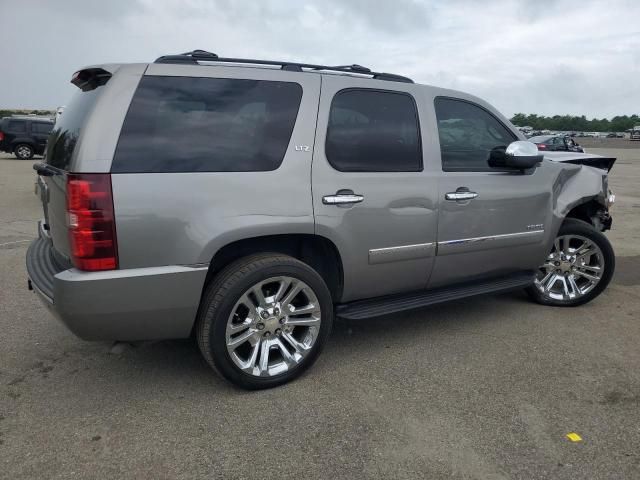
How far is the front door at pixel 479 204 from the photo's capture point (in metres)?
3.62

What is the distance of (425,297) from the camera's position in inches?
145

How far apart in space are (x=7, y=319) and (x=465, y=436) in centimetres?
354

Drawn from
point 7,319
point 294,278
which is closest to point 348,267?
point 294,278

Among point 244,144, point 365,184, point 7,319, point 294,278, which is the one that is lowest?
point 7,319

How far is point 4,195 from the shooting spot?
438 inches

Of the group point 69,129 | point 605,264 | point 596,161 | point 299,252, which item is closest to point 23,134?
point 69,129

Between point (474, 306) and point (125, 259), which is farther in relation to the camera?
point (474, 306)

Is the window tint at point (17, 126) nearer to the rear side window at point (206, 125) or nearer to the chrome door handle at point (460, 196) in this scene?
the rear side window at point (206, 125)

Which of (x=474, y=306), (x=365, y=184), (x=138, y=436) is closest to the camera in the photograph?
(x=138, y=436)

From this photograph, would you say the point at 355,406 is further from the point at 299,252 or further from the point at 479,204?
the point at 479,204

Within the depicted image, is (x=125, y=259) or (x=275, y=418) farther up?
(x=125, y=259)

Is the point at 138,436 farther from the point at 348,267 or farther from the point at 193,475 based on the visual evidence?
the point at 348,267

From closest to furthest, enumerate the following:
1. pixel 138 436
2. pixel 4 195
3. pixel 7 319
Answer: pixel 138 436 < pixel 7 319 < pixel 4 195

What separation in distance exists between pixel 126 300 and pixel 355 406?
1363 mm
